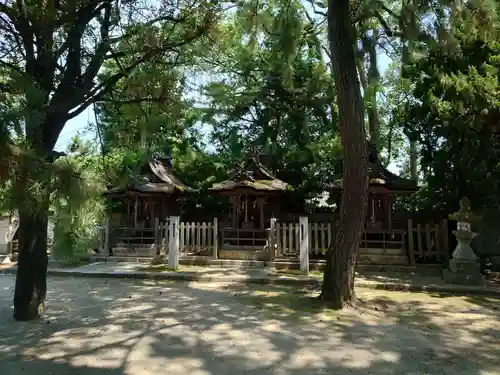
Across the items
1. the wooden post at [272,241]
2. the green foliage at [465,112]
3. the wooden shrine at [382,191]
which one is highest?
the green foliage at [465,112]

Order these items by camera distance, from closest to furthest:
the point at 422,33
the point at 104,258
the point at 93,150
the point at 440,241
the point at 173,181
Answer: the point at 93,150
the point at 422,33
the point at 440,241
the point at 104,258
the point at 173,181

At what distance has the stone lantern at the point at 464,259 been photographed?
857 cm

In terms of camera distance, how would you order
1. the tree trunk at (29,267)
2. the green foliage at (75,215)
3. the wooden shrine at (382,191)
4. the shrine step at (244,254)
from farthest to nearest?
the shrine step at (244,254), the wooden shrine at (382,191), the tree trunk at (29,267), the green foliage at (75,215)

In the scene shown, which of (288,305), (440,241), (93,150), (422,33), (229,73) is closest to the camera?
(93,150)

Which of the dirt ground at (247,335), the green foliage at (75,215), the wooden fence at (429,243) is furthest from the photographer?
the wooden fence at (429,243)

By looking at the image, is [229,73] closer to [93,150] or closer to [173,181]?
[173,181]

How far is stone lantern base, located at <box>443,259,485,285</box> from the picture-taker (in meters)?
8.53

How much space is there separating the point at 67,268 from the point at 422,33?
966cm

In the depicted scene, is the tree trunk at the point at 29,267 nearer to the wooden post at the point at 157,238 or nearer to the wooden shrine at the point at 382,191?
the wooden post at the point at 157,238

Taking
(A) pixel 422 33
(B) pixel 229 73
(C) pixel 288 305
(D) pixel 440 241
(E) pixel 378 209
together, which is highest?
(B) pixel 229 73

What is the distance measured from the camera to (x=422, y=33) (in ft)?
26.3

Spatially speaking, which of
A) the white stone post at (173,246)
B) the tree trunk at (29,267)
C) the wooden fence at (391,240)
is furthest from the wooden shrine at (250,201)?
the tree trunk at (29,267)

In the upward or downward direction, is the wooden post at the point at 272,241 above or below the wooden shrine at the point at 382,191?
below

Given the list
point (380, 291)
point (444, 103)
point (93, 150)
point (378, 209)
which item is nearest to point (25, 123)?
point (93, 150)
